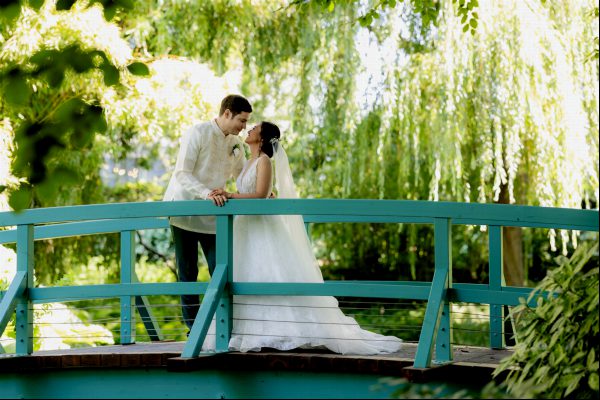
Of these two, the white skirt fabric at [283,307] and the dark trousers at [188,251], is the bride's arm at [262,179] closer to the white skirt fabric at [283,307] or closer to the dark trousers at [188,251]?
the white skirt fabric at [283,307]

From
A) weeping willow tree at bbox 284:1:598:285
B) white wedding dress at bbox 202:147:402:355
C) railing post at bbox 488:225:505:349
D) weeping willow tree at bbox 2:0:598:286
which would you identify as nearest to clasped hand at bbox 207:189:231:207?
white wedding dress at bbox 202:147:402:355

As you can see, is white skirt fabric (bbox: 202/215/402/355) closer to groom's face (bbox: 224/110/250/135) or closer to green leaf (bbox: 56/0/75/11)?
groom's face (bbox: 224/110/250/135)

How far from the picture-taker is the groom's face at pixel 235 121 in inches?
236

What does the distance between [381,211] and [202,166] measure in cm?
152

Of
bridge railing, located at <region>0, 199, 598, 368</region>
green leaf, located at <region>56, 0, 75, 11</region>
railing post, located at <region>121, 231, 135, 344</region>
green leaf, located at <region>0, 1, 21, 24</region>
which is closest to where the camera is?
green leaf, located at <region>0, 1, 21, 24</region>

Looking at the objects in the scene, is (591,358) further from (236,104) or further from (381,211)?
(236,104)

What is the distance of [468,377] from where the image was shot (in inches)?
185

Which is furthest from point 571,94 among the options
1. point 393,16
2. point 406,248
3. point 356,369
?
point 356,369

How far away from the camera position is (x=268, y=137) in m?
5.94

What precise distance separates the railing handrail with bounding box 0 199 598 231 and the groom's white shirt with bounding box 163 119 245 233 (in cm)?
54

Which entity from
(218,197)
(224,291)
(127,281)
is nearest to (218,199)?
(218,197)

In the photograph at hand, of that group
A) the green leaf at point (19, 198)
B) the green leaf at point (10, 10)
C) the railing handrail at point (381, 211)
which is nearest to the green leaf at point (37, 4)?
the green leaf at point (10, 10)

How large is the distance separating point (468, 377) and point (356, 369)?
56cm

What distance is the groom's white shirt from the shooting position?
5926 mm
